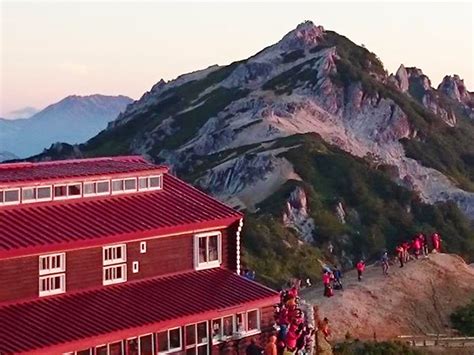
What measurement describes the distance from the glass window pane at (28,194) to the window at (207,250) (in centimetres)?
616

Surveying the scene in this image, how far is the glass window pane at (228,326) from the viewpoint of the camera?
3155 centimetres

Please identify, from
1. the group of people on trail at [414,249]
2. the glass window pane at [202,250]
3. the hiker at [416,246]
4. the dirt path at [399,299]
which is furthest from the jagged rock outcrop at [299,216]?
the glass window pane at [202,250]

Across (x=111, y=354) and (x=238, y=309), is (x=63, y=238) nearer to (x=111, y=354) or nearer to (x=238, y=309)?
(x=111, y=354)

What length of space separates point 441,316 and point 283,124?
2895 inches

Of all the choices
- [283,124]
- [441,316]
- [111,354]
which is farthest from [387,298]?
[283,124]

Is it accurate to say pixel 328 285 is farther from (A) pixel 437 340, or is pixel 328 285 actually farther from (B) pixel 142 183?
(B) pixel 142 183

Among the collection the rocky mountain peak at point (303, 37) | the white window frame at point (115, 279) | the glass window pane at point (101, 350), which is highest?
the rocky mountain peak at point (303, 37)

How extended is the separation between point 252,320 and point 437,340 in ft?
48.5

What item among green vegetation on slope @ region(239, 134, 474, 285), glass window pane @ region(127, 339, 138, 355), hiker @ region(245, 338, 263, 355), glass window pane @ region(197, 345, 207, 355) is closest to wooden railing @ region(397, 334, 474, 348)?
glass window pane @ region(197, 345, 207, 355)

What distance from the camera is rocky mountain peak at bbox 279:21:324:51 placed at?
15462 cm

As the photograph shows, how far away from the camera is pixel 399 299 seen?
158 feet

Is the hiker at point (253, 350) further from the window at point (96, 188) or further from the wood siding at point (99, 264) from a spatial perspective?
the window at point (96, 188)

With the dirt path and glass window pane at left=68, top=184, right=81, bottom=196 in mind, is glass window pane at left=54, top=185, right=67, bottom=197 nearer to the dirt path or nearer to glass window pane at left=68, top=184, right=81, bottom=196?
glass window pane at left=68, top=184, right=81, bottom=196

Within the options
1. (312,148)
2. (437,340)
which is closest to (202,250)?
(437,340)
